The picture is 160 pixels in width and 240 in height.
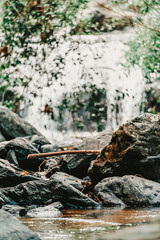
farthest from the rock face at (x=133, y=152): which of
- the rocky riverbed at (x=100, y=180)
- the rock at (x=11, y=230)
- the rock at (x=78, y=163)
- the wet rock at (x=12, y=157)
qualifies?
the rock at (x=11, y=230)

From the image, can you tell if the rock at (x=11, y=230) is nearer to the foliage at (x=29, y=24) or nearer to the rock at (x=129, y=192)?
the rock at (x=129, y=192)

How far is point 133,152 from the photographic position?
4.48m

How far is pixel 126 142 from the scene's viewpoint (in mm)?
4613

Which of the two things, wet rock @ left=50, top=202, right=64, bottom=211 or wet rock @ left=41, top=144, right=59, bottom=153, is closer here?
wet rock @ left=50, top=202, right=64, bottom=211

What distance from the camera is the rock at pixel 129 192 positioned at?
3.85 metres

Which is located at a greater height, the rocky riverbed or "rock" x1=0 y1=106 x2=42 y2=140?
the rocky riverbed

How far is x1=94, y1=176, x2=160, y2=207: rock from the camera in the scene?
385 cm

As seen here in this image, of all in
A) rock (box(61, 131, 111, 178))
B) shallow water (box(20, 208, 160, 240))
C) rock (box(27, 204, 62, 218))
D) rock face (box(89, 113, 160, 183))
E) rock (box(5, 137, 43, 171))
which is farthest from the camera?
rock (box(5, 137, 43, 171))

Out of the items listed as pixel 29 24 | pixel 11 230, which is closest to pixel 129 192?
pixel 11 230

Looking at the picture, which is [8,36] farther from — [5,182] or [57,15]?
[5,182]

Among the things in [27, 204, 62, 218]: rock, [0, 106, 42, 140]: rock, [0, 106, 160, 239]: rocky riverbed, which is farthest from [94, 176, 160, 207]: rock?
[0, 106, 42, 140]: rock

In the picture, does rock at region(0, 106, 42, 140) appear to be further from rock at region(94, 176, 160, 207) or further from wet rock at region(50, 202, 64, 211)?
wet rock at region(50, 202, 64, 211)

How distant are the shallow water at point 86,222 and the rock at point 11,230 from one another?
2.04 ft

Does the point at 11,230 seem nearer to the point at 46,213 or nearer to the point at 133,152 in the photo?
the point at 46,213
